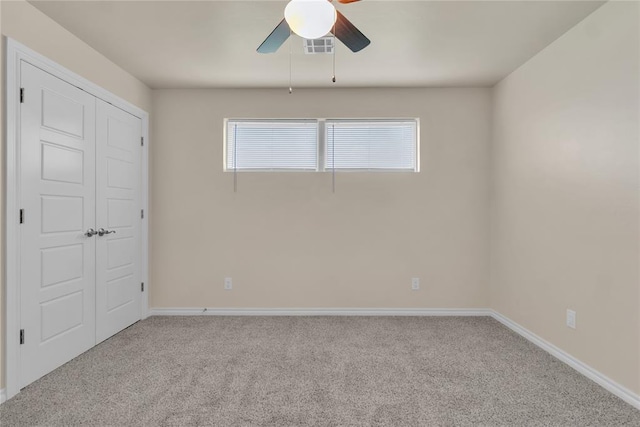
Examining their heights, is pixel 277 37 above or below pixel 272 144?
above

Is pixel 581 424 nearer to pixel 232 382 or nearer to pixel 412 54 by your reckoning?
pixel 232 382

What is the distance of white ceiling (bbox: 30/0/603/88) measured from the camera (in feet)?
7.58

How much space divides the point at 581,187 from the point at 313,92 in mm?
2627

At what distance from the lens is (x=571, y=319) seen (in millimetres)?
2586

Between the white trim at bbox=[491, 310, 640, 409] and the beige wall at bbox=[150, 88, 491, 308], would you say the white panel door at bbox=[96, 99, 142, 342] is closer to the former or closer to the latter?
the beige wall at bbox=[150, 88, 491, 308]

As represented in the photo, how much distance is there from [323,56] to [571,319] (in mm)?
2843

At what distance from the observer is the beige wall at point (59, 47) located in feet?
7.05

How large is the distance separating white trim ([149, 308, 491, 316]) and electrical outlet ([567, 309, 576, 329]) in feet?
4.03

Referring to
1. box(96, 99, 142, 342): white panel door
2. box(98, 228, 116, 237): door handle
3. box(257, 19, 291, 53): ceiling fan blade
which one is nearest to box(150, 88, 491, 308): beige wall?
box(96, 99, 142, 342): white panel door

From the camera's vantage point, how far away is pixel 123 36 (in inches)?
105

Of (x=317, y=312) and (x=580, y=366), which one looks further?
(x=317, y=312)

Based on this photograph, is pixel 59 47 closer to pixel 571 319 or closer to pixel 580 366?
pixel 571 319

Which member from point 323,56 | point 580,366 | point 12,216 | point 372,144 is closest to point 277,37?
point 323,56

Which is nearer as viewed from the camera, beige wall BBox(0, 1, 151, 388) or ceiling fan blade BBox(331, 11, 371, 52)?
ceiling fan blade BBox(331, 11, 371, 52)
